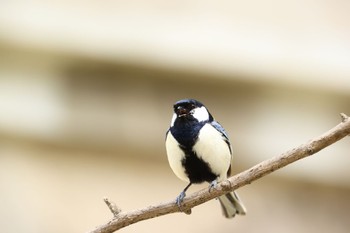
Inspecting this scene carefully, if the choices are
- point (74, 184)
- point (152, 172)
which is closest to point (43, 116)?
point (74, 184)

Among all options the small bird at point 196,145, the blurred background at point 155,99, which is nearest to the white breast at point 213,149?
the small bird at point 196,145

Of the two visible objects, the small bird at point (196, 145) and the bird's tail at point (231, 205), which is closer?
the small bird at point (196, 145)

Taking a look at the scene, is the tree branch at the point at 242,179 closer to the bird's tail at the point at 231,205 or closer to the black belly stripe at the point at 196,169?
the black belly stripe at the point at 196,169

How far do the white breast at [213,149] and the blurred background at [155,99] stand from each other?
1709mm

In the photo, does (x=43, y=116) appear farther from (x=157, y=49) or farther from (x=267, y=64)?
(x=267, y=64)

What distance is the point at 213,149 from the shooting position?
1528 mm

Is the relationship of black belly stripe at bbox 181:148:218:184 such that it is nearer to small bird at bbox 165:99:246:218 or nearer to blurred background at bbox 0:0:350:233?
small bird at bbox 165:99:246:218

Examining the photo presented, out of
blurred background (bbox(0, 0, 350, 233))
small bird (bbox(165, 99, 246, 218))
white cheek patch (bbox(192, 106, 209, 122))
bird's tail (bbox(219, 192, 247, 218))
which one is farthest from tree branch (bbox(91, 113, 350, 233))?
blurred background (bbox(0, 0, 350, 233))

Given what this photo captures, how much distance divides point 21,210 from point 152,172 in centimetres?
67

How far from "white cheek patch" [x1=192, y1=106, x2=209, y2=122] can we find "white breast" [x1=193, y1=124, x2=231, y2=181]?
21 millimetres

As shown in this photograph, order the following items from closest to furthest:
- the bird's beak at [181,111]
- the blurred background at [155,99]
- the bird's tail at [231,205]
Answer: the bird's beak at [181,111] → the bird's tail at [231,205] → the blurred background at [155,99]

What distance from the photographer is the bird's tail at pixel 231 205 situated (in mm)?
1791

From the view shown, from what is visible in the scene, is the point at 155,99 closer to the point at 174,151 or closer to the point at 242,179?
the point at 174,151

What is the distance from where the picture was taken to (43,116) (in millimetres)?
3334
